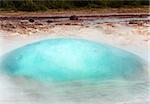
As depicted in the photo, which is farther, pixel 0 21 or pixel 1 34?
pixel 0 21

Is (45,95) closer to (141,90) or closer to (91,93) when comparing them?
(91,93)

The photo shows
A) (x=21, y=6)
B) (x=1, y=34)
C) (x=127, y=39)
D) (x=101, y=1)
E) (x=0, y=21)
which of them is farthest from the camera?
(x=101, y=1)

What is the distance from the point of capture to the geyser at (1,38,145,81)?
10.3 m

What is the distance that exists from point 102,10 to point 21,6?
527cm

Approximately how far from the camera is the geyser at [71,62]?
10.3m

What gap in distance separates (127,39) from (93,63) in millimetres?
4614

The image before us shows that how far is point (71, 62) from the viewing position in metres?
10.9

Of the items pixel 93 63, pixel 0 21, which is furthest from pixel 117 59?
pixel 0 21

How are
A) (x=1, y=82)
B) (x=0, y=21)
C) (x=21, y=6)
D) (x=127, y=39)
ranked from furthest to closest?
(x=21, y=6) → (x=0, y=21) → (x=127, y=39) → (x=1, y=82)

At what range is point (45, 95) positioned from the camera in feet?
29.9

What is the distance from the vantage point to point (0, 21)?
20.2 m

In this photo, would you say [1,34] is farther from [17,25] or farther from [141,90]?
[141,90]

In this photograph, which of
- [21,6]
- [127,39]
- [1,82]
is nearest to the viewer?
[1,82]

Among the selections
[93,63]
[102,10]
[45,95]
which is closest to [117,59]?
[93,63]
